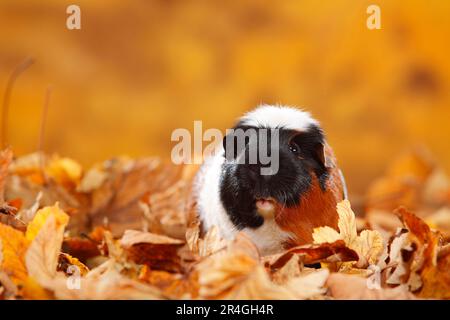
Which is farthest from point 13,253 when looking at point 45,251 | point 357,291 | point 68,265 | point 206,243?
point 357,291

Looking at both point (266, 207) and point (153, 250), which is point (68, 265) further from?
point (266, 207)

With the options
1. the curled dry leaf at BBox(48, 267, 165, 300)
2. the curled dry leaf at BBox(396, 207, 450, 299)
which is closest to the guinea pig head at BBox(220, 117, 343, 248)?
the curled dry leaf at BBox(396, 207, 450, 299)

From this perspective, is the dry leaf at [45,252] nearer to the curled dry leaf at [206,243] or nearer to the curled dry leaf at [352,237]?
the curled dry leaf at [206,243]

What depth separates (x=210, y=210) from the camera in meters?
1.86

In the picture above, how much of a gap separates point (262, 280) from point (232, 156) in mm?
585

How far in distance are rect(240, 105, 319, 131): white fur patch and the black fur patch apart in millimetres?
21

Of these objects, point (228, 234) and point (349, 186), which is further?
point (349, 186)

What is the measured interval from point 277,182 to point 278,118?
22 centimetres

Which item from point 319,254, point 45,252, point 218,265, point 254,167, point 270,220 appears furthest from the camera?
point 270,220

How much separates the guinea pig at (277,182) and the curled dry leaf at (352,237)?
14cm

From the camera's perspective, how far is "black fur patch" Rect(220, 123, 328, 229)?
158 centimetres

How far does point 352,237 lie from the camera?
1.52 meters

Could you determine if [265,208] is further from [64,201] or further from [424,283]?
[64,201]

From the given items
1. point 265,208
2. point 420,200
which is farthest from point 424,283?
point 420,200
